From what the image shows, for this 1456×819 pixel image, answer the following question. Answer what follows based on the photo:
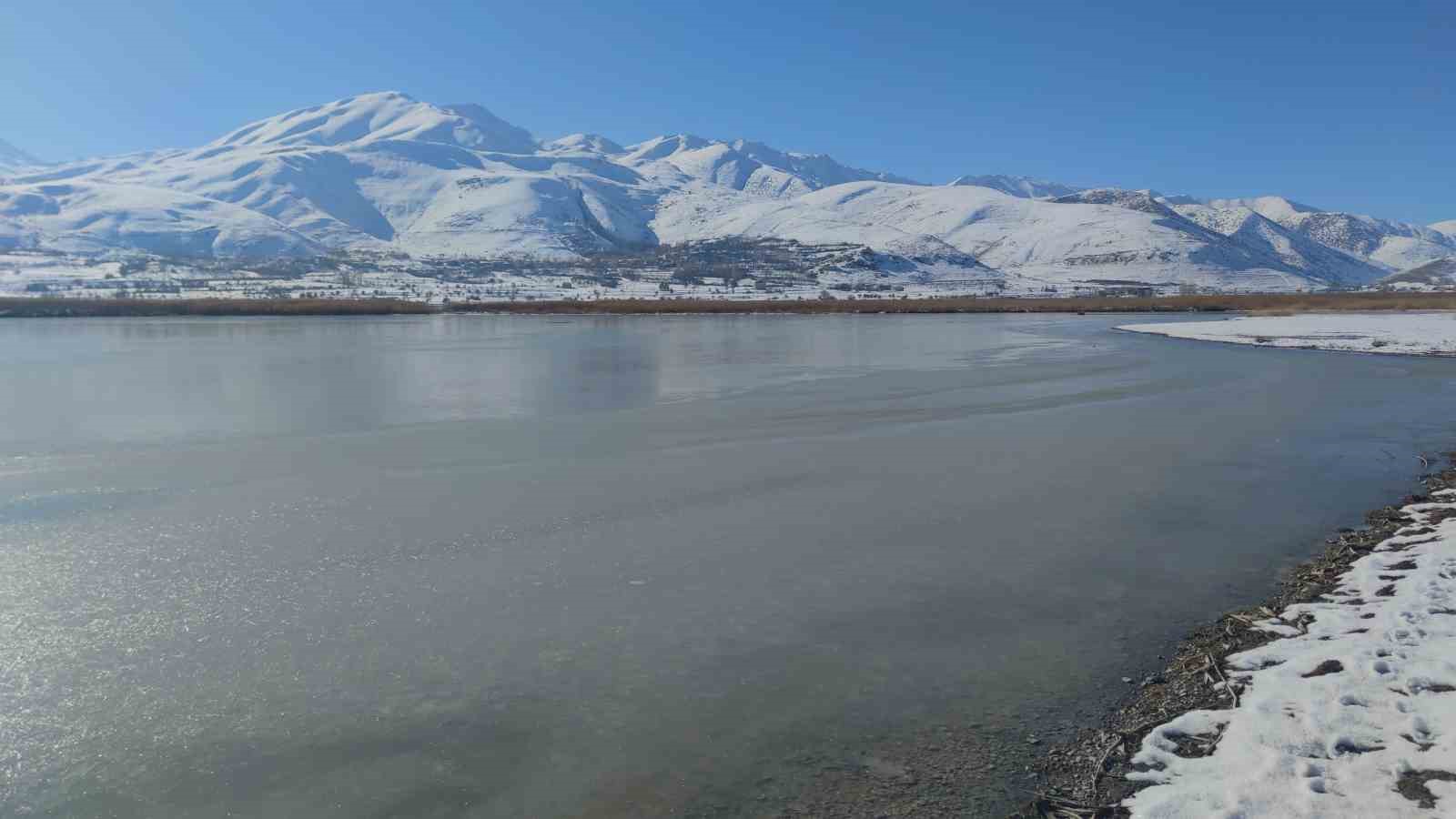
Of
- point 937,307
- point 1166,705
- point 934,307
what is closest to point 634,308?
point 934,307

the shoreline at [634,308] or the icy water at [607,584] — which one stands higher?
the shoreline at [634,308]

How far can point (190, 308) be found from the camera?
8644 cm

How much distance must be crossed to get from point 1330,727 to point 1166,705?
935 mm

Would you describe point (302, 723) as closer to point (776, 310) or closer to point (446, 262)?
point (776, 310)

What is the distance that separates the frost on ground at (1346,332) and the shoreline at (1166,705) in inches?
1446

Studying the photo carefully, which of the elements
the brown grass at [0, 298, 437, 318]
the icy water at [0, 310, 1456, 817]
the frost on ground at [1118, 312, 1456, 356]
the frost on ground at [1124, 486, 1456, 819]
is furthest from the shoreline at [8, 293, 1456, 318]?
the frost on ground at [1124, 486, 1456, 819]

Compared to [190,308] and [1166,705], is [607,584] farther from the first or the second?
[190,308]

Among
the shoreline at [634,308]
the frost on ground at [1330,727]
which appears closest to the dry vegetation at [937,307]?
the shoreline at [634,308]

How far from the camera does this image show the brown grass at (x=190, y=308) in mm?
81750

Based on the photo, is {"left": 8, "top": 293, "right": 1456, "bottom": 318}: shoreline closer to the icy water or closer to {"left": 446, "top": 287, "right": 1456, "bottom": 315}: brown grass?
{"left": 446, "top": 287, "right": 1456, "bottom": 315}: brown grass

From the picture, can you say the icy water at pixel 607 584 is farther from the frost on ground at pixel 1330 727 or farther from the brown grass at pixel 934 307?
the brown grass at pixel 934 307

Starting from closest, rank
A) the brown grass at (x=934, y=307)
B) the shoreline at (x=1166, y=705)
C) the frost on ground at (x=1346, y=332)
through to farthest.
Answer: the shoreline at (x=1166, y=705), the frost on ground at (x=1346, y=332), the brown grass at (x=934, y=307)

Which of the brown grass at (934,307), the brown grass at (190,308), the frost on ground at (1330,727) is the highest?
the brown grass at (934,307)

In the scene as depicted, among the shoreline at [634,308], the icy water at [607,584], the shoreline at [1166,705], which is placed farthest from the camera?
the shoreline at [634,308]
